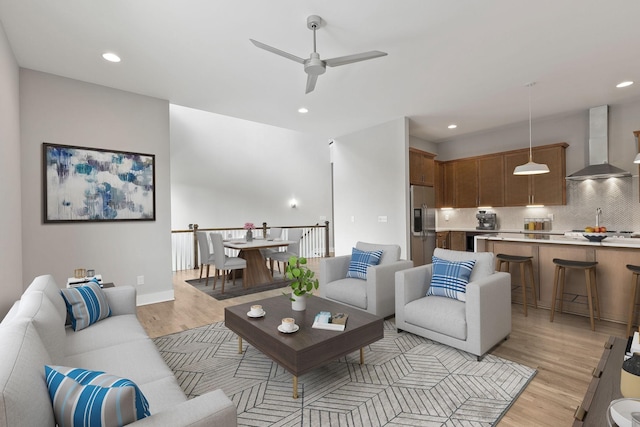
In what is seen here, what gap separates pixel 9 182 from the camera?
2.81 meters

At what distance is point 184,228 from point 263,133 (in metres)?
3.49

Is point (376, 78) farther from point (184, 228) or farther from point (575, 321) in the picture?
point (184, 228)

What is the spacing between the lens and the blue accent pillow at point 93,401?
95cm

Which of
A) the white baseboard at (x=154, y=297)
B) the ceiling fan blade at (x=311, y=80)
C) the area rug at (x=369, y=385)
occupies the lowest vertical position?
Answer: the area rug at (x=369, y=385)

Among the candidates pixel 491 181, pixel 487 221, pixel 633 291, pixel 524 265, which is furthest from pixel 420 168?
pixel 633 291

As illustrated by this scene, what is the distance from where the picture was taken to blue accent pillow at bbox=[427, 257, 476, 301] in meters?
2.87

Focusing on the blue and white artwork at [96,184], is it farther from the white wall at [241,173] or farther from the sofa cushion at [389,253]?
the white wall at [241,173]

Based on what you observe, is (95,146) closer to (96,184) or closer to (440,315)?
(96,184)

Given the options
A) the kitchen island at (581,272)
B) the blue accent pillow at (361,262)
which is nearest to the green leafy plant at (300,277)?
the blue accent pillow at (361,262)

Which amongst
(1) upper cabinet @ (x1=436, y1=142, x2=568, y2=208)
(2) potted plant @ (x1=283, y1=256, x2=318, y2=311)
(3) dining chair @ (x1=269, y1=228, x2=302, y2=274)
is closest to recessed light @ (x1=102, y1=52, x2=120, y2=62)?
(2) potted plant @ (x1=283, y1=256, x2=318, y2=311)

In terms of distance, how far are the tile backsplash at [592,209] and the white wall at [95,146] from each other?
21.2 ft

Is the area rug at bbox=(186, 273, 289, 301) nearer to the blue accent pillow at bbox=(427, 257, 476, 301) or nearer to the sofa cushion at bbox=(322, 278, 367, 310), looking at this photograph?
the sofa cushion at bbox=(322, 278, 367, 310)

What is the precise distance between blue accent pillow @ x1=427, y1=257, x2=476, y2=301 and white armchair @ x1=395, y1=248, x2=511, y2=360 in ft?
0.20

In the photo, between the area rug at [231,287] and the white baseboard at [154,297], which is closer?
the white baseboard at [154,297]
